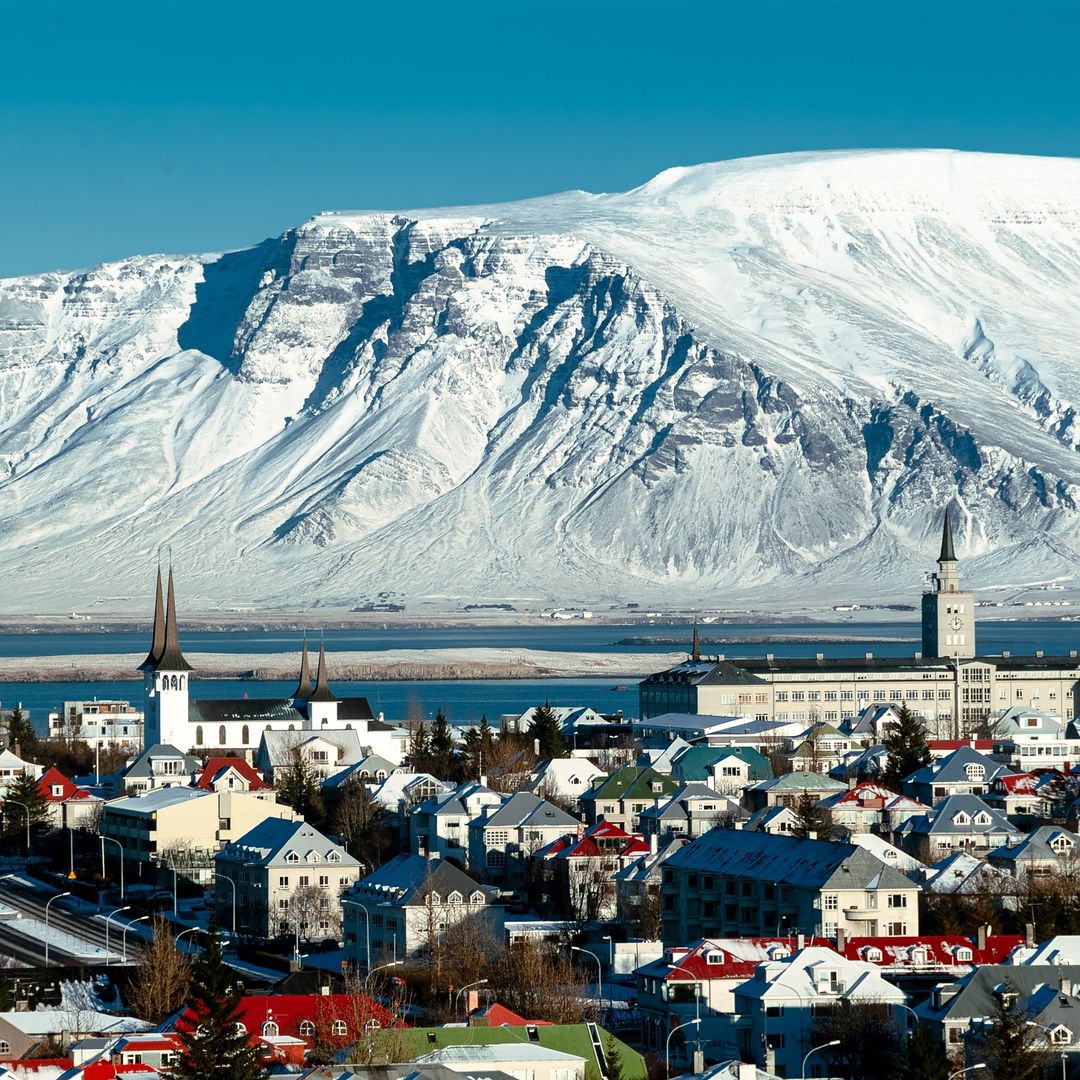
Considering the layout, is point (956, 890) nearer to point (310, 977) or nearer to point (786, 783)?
point (310, 977)

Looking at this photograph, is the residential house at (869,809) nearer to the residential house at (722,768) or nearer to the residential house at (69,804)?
the residential house at (722,768)

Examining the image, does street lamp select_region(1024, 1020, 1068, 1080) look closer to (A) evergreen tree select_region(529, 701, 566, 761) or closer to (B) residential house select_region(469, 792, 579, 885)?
(B) residential house select_region(469, 792, 579, 885)

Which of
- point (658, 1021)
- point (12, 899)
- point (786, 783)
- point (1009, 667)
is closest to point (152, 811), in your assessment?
point (12, 899)

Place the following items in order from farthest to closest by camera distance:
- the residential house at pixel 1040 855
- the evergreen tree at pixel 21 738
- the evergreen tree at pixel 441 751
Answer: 1. the evergreen tree at pixel 21 738
2. the evergreen tree at pixel 441 751
3. the residential house at pixel 1040 855

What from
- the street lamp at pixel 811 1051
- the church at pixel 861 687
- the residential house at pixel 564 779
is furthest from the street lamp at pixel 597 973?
the church at pixel 861 687

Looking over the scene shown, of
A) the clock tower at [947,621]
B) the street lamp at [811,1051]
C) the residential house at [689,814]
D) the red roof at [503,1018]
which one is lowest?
the street lamp at [811,1051]

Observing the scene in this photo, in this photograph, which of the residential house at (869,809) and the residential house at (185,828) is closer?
the residential house at (869,809)

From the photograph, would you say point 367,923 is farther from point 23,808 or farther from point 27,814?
point 23,808

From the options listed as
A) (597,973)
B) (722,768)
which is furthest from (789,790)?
(597,973)
